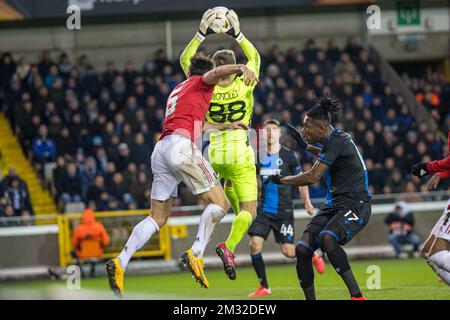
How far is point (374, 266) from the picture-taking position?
60.1 ft

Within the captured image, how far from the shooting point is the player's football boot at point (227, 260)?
9812 millimetres

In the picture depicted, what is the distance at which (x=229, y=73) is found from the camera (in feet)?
30.9

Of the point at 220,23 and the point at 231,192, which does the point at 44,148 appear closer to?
the point at 231,192

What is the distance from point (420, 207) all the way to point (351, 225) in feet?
38.5

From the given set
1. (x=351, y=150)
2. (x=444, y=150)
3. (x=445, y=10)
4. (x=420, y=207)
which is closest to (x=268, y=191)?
(x=351, y=150)

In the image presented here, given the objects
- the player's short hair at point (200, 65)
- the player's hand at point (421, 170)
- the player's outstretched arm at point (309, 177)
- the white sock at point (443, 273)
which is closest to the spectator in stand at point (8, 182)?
the player's short hair at point (200, 65)

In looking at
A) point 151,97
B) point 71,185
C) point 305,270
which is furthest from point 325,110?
point 151,97

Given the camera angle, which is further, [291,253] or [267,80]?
[267,80]

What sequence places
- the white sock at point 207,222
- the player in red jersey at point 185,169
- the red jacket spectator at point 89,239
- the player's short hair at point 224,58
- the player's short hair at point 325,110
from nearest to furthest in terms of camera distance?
the player in red jersey at point 185,169 < the white sock at point 207,222 < the player's short hair at point 325,110 < the player's short hair at point 224,58 < the red jacket spectator at point 89,239

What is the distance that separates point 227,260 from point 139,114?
506 inches

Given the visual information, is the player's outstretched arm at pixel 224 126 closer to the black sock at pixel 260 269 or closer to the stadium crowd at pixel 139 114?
the black sock at pixel 260 269

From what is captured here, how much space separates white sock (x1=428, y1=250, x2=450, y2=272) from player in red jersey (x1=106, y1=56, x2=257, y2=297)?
2194 millimetres

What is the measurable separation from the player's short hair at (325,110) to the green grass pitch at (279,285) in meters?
2.47
